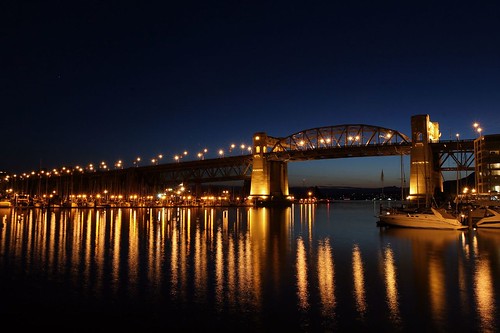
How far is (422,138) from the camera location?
88875 mm

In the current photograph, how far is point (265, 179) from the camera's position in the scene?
116 m

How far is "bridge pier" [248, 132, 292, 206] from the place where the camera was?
11588cm

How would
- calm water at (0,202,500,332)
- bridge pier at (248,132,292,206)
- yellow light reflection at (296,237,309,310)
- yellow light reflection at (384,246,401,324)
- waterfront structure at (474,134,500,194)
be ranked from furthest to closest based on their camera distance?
bridge pier at (248,132,292,206) → waterfront structure at (474,134,500,194) → yellow light reflection at (296,237,309,310) → yellow light reflection at (384,246,401,324) → calm water at (0,202,500,332)

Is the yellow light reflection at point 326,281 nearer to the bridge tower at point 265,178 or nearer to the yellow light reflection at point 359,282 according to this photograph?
the yellow light reflection at point 359,282

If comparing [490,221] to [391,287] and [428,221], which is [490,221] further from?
[391,287]

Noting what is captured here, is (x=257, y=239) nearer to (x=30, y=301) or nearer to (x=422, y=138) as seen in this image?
(x=30, y=301)

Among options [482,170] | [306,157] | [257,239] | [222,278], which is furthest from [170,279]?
[306,157]

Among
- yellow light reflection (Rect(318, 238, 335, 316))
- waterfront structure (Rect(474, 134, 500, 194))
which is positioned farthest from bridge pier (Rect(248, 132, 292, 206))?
yellow light reflection (Rect(318, 238, 335, 316))

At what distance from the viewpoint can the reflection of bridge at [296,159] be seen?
87500mm

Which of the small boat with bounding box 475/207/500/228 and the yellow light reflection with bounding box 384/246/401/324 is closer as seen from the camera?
the yellow light reflection with bounding box 384/246/401/324

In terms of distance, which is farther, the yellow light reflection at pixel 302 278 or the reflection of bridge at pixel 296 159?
the reflection of bridge at pixel 296 159

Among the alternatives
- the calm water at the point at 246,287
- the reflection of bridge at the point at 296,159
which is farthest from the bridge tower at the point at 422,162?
the calm water at the point at 246,287

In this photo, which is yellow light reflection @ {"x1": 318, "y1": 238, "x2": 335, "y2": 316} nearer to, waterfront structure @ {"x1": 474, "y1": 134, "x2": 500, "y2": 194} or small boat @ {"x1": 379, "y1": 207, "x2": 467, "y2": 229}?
small boat @ {"x1": 379, "y1": 207, "x2": 467, "y2": 229}

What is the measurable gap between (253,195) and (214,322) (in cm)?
10668
